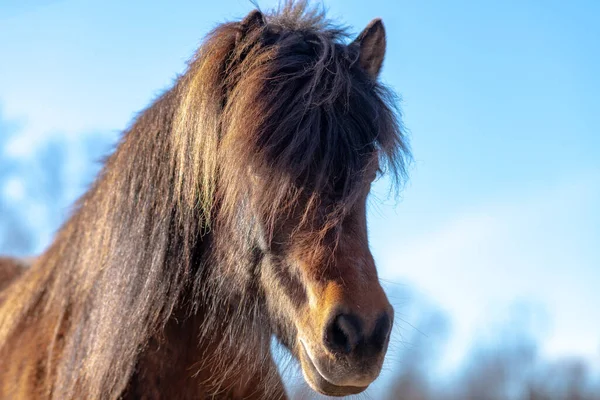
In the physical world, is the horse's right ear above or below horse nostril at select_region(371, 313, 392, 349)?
above

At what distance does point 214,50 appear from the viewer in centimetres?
311

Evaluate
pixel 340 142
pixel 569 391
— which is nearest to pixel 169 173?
pixel 340 142

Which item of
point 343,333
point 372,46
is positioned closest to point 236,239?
point 343,333

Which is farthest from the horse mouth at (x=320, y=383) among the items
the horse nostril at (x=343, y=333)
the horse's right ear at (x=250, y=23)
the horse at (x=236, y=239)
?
the horse's right ear at (x=250, y=23)

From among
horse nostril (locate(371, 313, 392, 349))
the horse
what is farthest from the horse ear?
horse nostril (locate(371, 313, 392, 349))

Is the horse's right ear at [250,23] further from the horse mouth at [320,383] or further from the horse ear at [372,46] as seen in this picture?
the horse mouth at [320,383]

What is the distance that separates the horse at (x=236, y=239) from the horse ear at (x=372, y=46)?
0.61ft

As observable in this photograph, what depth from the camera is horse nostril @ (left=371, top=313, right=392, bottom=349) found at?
7.78ft

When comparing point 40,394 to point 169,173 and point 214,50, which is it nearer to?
point 169,173

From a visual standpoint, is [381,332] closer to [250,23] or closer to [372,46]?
[250,23]

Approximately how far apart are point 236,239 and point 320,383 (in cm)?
73

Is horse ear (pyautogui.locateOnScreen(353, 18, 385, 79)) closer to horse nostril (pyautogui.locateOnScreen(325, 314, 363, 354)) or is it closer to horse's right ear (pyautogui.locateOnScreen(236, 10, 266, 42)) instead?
horse's right ear (pyautogui.locateOnScreen(236, 10, 266, 42))

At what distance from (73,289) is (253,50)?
1535mm

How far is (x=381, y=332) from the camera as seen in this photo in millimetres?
2383
